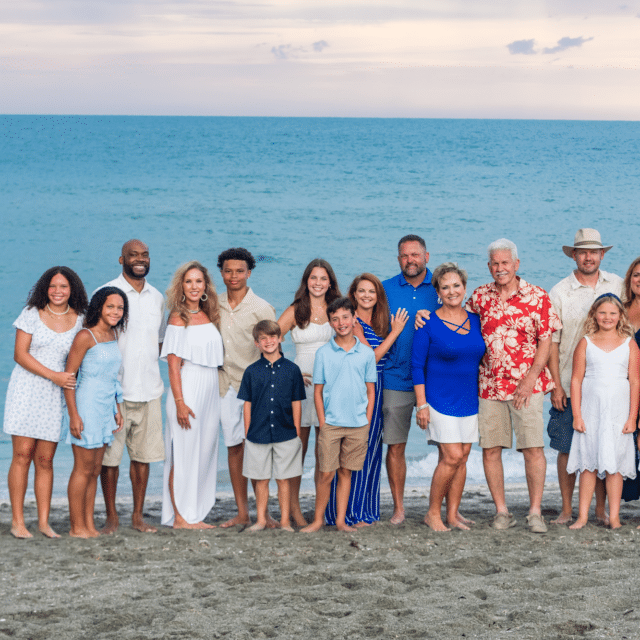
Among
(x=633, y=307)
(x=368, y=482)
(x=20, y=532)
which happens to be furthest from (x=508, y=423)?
(x=20, y=532)

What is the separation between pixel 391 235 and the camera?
28.0 metres

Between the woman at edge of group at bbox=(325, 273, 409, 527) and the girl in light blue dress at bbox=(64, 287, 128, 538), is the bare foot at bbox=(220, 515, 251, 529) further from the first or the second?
the girl in light blue dress at bbox=(64, 287, 128, 538)

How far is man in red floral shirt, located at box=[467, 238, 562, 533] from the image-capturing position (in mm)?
4871

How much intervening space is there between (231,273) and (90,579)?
2094mm

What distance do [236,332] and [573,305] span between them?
2.25 m

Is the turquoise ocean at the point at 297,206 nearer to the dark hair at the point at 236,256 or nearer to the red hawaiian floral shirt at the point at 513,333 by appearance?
the red hawaiian floral shirt at the point at 513,333

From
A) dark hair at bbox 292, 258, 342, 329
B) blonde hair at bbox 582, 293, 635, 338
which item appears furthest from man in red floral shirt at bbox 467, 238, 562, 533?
dark hair at bbox 292, 258, 342, 329

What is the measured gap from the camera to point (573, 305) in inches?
202

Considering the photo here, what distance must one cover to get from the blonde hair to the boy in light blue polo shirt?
4.58 feet

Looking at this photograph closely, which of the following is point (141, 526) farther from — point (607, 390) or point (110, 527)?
point (607, 390)

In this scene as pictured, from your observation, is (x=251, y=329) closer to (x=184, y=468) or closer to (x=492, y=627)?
(x=184, y=468)

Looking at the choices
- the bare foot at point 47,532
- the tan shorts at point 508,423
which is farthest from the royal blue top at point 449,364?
the bare foot at point 47,532

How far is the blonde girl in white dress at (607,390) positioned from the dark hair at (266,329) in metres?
1.92

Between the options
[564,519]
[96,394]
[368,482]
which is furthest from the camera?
[368,482]
